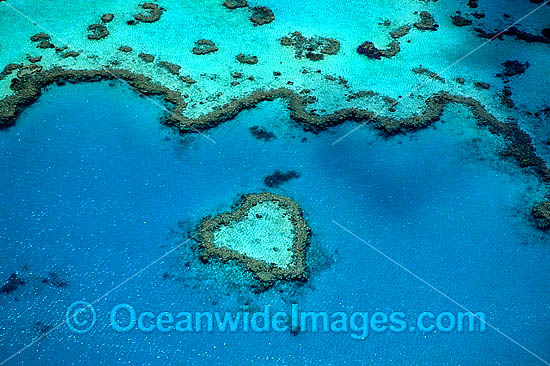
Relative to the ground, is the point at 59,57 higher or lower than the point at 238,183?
higher

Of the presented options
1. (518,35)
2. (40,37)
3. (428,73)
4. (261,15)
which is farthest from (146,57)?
(518,35)

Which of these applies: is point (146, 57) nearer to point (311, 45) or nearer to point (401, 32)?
point (311, 45)

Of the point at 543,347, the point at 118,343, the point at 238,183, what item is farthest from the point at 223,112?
the point at 543,347

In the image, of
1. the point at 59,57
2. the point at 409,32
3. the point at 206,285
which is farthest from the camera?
the point at 409,32

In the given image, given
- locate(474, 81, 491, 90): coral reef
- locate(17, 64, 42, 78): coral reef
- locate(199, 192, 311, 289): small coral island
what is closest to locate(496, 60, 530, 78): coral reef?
locate(474, 81, 491, 90): coral reef

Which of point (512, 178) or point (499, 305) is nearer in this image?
point (499, 305)

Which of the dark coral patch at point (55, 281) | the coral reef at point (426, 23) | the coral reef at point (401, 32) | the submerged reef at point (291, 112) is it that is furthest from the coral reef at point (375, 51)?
the dark coral patch at point (55, 281)

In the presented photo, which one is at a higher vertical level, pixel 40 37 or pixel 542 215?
pixel 40 37

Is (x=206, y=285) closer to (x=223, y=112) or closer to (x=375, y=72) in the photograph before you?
(x=223, y=112)
